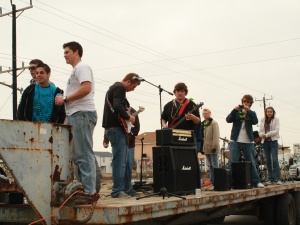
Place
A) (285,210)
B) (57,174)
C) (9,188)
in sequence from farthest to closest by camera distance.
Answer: (285,210) < (9,188) < (57,174)

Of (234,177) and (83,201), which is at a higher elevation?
(234,177)

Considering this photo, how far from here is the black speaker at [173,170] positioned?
16.8 ft

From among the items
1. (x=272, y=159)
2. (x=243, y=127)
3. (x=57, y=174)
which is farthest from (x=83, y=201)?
(x=272, y=159)

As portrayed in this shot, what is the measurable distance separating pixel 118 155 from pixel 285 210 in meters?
3.70

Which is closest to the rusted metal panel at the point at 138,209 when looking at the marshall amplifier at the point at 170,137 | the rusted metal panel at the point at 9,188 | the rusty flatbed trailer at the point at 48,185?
the rusty flatbed trailer at the point at 48,185

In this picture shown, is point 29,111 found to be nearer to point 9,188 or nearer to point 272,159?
point 9,188

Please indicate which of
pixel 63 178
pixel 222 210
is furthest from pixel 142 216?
pixel 222 210

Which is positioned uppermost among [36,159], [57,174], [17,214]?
[36,159]

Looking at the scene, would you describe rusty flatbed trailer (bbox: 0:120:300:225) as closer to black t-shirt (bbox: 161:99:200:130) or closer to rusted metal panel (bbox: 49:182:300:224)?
rusted metal panel (bbox: 49:182:300:224)

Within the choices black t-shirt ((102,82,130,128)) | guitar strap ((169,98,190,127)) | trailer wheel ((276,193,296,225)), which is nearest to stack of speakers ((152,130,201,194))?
black t-shirt ((102,82,130,128))

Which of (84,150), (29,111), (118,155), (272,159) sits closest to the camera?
(84,150)

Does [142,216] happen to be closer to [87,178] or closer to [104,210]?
[104,210]

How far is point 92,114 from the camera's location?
4625 mm

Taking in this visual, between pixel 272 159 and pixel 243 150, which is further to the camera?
pixel 272 159
